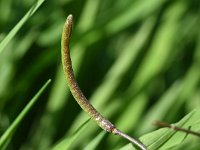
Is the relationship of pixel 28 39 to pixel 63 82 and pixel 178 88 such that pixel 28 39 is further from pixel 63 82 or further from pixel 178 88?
pixel 178 88

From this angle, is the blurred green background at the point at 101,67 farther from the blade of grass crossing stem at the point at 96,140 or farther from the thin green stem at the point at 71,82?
the thin green stem at the point at 71,82

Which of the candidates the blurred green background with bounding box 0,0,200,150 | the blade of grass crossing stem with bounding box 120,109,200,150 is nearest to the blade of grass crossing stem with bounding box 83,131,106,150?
the blade of grass crossing stem with bounding box 120,109,200,150

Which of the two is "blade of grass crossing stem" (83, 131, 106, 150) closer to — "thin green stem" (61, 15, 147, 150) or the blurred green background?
"thin green stem" (61, 15, 147, 150)

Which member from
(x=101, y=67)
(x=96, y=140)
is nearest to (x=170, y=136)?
(x=96, y=140)

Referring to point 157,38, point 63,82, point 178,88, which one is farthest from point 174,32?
point 63,82

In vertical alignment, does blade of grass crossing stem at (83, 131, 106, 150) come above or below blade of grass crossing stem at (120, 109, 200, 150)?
above

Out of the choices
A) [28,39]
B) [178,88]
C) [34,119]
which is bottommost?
[178,88]

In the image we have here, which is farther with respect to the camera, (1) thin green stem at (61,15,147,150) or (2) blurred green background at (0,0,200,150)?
(2) blurred green background at (0,0,200,150)

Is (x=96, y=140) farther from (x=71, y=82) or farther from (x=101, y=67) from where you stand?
(x=101, y=67)
